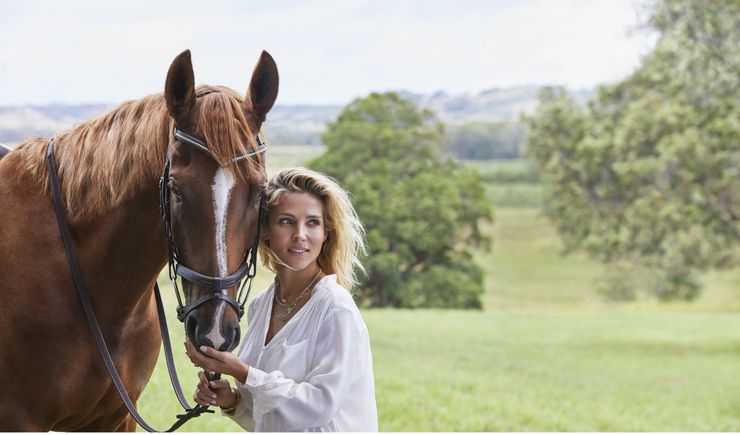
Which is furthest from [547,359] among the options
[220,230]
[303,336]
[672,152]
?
[220,230]

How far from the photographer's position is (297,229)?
214cm

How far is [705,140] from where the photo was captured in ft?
41.8

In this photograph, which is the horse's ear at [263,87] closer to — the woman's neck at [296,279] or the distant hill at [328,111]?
the woman's neck at [296,279]

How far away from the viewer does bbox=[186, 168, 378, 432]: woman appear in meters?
2.01

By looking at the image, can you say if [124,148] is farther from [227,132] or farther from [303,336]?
[303,336]

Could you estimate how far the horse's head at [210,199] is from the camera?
77.5 inches

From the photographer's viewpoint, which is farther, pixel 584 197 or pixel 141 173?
pixel 584 197

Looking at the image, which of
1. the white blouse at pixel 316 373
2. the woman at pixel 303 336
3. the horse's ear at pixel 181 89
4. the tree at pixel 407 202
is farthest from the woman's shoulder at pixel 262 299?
the tree at pixel 407 202

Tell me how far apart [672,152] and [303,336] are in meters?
11.8

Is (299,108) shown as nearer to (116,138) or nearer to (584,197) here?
(584,197)

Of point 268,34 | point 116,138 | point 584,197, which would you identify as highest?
point 268,34

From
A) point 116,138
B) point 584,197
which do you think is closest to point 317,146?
point 584,197

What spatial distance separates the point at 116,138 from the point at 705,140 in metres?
11.9

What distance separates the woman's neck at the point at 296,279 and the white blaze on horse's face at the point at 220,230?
276 millimetres
